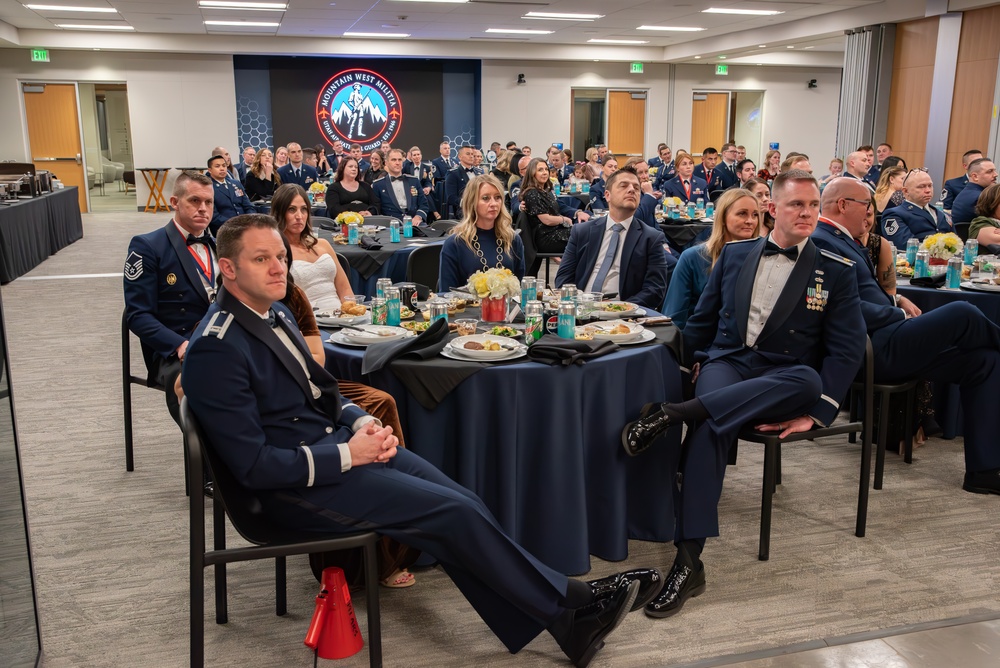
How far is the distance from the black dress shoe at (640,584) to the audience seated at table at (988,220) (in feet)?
13.4

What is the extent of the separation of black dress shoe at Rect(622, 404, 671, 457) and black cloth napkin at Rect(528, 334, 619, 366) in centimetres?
29

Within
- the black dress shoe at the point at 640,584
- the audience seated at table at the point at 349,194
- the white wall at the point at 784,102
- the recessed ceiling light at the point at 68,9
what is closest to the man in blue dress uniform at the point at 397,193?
the audience seated at table at the point at 349,194

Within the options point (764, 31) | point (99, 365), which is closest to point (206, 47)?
point (764, 31)

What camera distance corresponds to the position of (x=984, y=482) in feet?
12.7

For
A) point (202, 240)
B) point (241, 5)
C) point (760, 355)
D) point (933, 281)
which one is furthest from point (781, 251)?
point (241, 5)

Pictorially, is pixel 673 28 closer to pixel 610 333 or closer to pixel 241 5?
pixel 241 5

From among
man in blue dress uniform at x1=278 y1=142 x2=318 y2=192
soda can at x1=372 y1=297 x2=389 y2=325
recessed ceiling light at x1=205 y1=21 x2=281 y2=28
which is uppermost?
recessed ceiling light at x1=205 y1=21 x2=281 y2=28

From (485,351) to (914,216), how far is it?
4.53 metres

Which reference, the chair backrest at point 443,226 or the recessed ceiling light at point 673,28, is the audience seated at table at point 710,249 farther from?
the recessed ceiling light at point 673,28

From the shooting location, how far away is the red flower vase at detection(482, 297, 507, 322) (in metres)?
3.60

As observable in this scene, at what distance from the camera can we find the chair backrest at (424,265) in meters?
5.64

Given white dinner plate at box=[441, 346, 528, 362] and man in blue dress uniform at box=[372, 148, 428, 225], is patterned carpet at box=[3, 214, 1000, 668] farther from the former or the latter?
man in blue dress uniform at box=[372, 148, 428, 225]

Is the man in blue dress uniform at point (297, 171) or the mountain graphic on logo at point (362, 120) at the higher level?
the mountain graphic on logo at point (362, 120)

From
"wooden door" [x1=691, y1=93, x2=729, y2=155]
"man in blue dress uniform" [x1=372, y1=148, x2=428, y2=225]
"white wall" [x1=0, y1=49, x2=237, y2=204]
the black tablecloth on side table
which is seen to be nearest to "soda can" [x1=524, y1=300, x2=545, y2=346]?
"man in blue dress uniform" [x1=372, y1=148, x2=428, y2=225]
